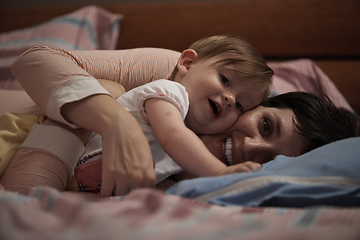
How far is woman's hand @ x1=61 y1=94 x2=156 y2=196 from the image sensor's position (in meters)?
0.70

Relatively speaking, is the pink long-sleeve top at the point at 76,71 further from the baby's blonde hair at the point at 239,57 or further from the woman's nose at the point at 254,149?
the woman's nose at the point at 254,149

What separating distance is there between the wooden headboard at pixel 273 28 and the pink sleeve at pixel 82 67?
2.76 feet

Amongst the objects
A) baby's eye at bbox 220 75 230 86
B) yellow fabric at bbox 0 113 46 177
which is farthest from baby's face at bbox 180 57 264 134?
yellow fabric at bbox 0 113 46 177

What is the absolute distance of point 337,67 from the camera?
197 cm

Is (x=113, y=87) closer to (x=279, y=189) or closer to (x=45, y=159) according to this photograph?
(x=45, y=159)

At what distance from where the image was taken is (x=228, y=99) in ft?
3.10

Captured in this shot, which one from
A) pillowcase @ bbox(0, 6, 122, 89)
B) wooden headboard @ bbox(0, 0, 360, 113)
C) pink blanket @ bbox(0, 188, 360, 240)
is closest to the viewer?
pink blanket @ bbox(0, 188, 360, 240)

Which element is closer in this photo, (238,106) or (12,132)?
(12,132)

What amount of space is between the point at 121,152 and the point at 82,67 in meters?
0.48

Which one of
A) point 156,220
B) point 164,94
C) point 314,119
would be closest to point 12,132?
point 164,94

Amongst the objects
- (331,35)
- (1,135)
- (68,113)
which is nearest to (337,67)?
(331,35)

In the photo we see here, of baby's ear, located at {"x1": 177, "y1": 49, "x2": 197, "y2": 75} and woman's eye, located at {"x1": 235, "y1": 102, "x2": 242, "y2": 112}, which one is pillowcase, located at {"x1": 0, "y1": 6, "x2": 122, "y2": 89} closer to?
baby's ear, located at {"x1": 177, "y1": 49, "x2": 197, "y2": 75}

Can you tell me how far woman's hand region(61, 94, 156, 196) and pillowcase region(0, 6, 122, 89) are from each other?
3.67 ft

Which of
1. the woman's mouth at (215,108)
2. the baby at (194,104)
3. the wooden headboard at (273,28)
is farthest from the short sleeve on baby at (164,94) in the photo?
the wooden headboard at (273,28)
